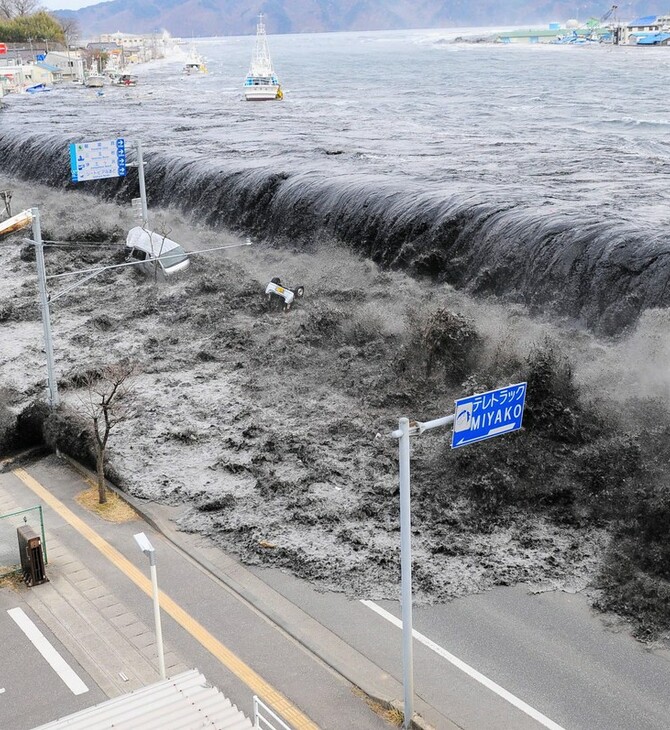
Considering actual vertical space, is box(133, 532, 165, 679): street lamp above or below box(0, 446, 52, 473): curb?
above

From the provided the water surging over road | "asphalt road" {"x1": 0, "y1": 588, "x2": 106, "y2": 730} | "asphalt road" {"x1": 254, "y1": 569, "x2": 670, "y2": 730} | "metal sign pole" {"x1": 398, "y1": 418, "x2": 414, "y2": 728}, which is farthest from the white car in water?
"metal sign pole" {"x1": 398, "y1": 418, "x2": 414, "y2": 728}

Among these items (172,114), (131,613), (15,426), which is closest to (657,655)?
(131,613)

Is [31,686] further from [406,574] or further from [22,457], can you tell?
[22,457]

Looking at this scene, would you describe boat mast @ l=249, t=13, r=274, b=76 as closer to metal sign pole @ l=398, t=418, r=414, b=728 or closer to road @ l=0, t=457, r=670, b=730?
road @ l=0, t=457, r=670, b=730

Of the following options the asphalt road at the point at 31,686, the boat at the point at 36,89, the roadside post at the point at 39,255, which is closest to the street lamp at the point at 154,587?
the asphalt road at the point at 31,686

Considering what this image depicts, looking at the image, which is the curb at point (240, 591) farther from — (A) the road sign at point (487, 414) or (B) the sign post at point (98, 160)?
(B) the sign post at point (98, 160)

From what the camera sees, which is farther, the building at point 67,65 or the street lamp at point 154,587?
the building at point 67,65
